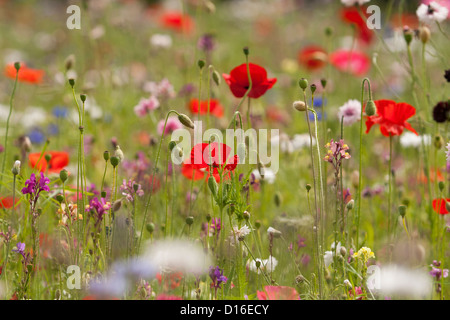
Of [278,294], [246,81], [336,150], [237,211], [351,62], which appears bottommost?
[278,294]

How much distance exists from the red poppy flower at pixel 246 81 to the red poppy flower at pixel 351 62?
1.12 m

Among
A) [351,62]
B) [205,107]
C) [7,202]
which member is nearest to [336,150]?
[205,107]

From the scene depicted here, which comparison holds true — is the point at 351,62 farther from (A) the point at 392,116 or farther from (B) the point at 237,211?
A: (B) the point at 237,211

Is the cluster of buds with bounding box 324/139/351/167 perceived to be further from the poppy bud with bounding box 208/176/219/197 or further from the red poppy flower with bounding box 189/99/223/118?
the red poppy flower with bounding box 189/99/223/118

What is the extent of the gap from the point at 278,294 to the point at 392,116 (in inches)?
17.6

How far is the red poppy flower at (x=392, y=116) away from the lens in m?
1.27

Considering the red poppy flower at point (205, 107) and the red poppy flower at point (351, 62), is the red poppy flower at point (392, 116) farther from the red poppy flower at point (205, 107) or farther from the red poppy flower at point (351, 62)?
the red poppy flower at point (351, 62)

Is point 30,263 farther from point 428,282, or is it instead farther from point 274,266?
point 428,282

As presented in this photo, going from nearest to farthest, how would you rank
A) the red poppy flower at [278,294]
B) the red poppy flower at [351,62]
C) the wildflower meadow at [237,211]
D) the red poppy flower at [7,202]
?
the red poppy flower at [278,294] → the wildflower meadow at [237,211] → the red poppy flower at [7,202] → the red poppy flower at [351,62]

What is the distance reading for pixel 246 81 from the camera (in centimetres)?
134

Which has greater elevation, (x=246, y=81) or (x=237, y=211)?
(x=246, y=81)

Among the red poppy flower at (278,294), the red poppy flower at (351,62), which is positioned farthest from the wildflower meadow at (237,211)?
the red poppy flower at (351,62)

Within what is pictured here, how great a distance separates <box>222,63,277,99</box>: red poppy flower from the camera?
1.32 metres

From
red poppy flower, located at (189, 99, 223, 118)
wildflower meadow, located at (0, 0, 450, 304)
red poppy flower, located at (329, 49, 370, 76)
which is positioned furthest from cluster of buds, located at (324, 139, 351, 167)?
red poppy flower, located at (329, 49, 370, 76)
